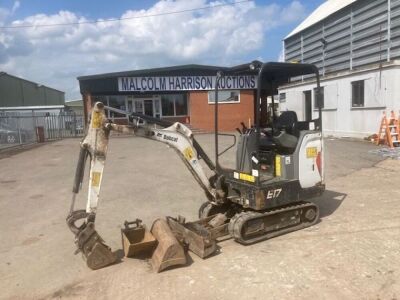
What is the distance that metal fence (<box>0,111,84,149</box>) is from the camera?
22.8m

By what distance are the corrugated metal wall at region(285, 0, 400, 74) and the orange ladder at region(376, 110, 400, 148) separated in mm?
2927

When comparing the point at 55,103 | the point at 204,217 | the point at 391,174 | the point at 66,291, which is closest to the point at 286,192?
the point at 204,217

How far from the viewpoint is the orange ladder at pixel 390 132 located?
643 inches

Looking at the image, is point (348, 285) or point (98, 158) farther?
point (98, 158)

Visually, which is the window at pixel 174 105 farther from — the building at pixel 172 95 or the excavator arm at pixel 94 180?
the excavator arm at pixel 94 180

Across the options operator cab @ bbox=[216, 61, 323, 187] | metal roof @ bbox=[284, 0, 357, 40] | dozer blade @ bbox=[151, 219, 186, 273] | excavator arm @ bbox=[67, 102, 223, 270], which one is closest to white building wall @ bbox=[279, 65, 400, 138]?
metal roof @ bbox=[284, 0, 357, 40]

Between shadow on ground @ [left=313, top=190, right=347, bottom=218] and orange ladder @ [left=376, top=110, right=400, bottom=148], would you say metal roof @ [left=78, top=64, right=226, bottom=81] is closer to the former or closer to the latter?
orange ladder @ [left=376, top=110, right=400, bottom=148]

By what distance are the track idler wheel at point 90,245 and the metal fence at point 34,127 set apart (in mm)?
18373

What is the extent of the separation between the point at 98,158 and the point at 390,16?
16.8 metres

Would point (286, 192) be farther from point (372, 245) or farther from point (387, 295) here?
point (387, 295)

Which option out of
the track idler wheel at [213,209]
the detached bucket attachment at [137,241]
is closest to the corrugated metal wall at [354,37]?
the track idler wheel at [213,209]

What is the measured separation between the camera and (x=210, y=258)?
5.44 meters

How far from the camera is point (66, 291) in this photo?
4707 mm

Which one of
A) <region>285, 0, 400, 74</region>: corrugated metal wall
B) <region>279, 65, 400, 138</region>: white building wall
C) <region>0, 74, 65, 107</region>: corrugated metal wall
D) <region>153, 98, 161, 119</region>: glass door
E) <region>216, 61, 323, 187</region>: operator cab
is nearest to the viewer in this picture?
<region>216, 61, 323, 187</region>: operator cab
